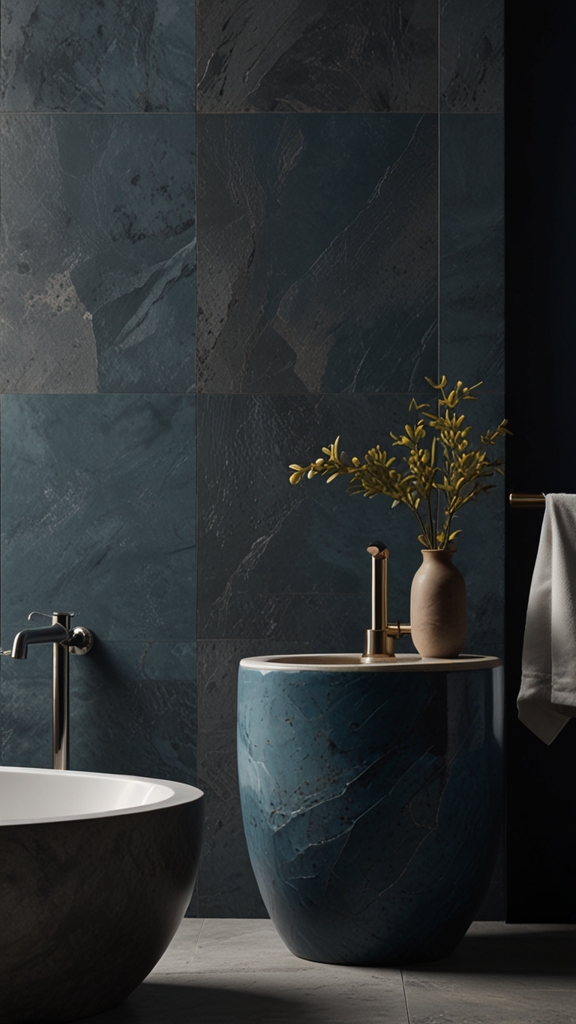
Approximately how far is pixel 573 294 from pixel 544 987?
1.49m

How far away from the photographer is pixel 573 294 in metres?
2.59

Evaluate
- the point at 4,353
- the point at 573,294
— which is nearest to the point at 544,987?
the point at 573,294

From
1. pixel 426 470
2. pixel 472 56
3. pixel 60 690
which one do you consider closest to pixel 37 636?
pixel 60 690

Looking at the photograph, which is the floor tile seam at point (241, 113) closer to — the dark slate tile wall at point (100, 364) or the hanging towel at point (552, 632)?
the dark slate tile wall at point (100, 364)

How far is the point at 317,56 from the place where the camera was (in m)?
2.58

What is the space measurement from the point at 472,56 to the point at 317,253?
57 cm

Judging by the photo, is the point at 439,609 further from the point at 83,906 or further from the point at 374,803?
the point at 83,906

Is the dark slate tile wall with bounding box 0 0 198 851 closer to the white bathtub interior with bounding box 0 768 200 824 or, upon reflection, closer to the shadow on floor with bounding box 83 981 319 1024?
the white bathtub interior with bounding box 0 768 200 824

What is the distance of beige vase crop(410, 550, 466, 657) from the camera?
225 cm

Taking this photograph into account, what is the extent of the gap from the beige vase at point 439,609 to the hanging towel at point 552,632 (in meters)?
0.15

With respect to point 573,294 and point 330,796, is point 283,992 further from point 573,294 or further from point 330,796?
point 573,294

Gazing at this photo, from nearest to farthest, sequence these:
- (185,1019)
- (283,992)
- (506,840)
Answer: (185,1019) → (283,992) → (506,840)

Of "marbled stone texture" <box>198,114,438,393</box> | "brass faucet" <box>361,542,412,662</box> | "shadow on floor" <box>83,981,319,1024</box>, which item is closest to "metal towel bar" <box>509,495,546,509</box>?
"brass faucet" <box>361,542,412,662</box>

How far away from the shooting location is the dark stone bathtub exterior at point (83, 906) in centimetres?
169
